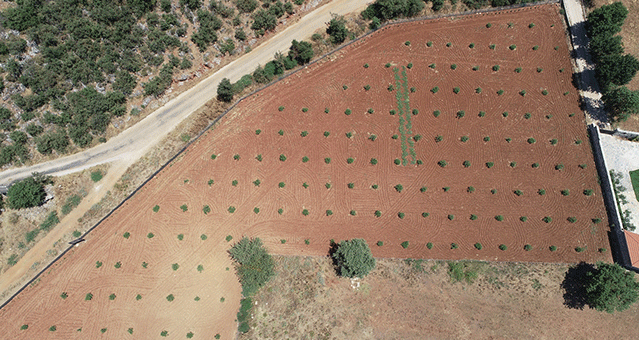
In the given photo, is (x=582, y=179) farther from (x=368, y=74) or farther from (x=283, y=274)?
(x=283, y=274)

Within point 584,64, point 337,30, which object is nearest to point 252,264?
point 337,30

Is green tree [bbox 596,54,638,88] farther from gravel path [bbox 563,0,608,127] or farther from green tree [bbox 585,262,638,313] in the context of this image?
green tree [bbox 585,262,638,313]

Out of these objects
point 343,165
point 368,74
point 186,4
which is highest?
point 186,4

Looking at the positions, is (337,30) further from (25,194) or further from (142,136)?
(25,194)

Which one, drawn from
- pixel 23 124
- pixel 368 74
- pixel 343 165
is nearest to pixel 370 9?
pixel 368 74

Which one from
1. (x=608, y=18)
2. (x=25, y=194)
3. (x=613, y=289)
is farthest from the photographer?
(x=608, y=18)

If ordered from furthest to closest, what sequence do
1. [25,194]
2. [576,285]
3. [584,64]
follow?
1. [584,64]
2. [25,194]
3. [576,285]

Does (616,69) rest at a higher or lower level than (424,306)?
higher
